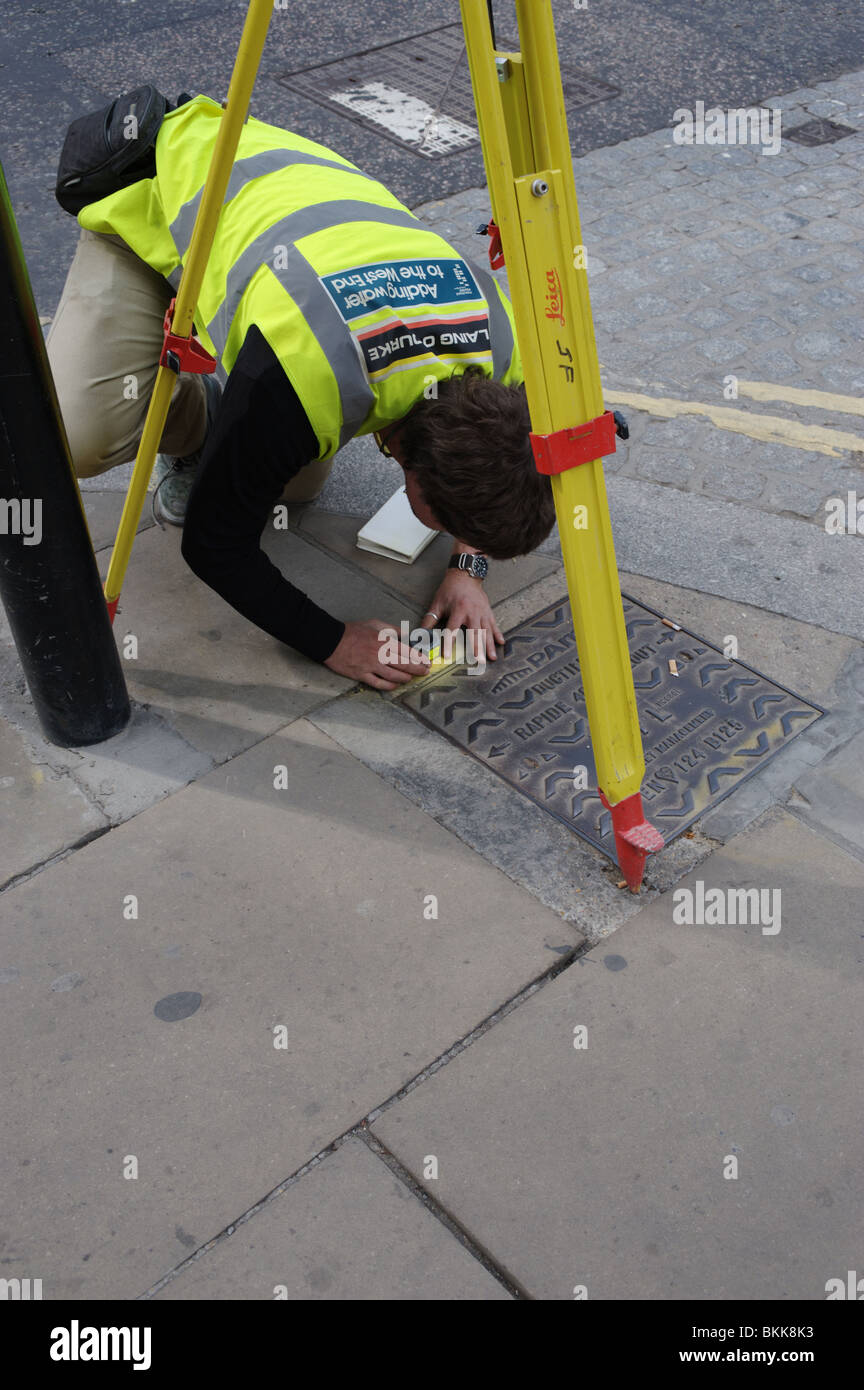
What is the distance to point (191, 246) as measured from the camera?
2543 mm

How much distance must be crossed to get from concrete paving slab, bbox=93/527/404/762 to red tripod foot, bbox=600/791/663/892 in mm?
929

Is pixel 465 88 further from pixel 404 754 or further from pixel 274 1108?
pixel 274 1108

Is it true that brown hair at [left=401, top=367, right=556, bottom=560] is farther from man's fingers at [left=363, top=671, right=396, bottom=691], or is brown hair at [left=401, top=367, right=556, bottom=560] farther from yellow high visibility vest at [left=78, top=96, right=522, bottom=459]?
man's fingers at [left=363, top=671, right=396, bottom=691]

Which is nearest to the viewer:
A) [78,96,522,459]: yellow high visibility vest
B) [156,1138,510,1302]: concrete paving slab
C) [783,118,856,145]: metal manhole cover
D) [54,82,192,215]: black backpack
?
[156,1138,510,1302]: concrete paving slab

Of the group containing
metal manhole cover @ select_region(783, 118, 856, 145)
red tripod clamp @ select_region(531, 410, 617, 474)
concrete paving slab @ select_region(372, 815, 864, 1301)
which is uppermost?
red tripod clamp @ select_region(531, 410, 617, 474)

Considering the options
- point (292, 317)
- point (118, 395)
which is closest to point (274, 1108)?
point (292, 317)

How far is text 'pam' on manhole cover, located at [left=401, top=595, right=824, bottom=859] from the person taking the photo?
112 inches

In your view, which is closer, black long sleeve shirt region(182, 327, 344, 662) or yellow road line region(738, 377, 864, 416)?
black long sleeve shirt region(182, 327, 344, 662)

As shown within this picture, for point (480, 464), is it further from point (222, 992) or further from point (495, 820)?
point (222, 992)

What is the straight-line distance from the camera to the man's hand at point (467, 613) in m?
3.20

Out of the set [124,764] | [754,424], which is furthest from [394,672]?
[754,424]

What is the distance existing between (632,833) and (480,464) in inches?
32.7

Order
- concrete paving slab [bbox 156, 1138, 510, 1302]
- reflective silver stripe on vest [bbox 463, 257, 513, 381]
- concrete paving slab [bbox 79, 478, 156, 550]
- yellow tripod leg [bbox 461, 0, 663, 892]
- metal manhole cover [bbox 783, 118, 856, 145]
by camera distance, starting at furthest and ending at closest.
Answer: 1. metal manhole cover [bbox 783, 118, 856, 145]
2. concrete paving slab [bbox 79, 478, 156, 550]
3. reflective silver stripe on vest [bbox 463, 257, 513, 381]
4. concrete paving slab [bbox 156, 1138, 510, 1302]
5. yellow tripod leg [bbox 461, 0, 663, 892]

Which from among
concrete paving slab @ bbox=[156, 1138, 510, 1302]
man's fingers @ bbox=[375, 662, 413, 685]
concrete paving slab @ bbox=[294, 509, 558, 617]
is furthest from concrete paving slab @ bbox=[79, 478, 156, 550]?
concrete paving slab @ bbox=[156, 1138, 510, 1302]
